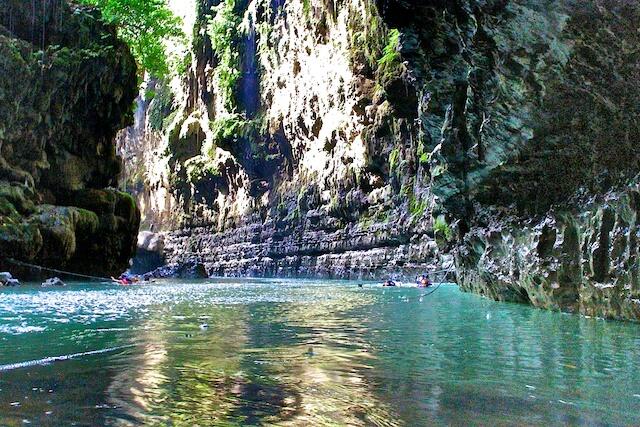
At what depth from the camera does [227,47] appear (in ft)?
178

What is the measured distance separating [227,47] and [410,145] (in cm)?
2729

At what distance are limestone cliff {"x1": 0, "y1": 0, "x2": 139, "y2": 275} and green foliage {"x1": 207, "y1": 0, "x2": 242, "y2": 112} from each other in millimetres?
20138

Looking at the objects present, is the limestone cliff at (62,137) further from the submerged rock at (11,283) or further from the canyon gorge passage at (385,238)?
the submerged rock at (11,283)

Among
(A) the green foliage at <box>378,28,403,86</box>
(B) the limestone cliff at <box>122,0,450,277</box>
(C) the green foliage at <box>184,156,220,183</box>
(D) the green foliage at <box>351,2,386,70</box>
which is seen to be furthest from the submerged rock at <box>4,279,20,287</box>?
(C) the green foliage at <box>184,156,220,183</box>

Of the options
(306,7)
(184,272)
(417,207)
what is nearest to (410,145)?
(417,207)

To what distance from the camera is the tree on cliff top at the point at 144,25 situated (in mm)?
30975

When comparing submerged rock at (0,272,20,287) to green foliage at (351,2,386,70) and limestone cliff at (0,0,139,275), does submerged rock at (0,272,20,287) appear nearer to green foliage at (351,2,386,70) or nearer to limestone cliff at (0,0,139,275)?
limestone cliff at (0,0,139,275)

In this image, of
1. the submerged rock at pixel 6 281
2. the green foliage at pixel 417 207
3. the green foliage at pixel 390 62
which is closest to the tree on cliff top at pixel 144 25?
the green foliage at pixel 390 62

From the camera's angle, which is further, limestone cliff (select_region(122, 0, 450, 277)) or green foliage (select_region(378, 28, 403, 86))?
limestone cliff (select_region(122, 0, 450, 277))

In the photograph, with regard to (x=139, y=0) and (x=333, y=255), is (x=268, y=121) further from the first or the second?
(x=139, y=0)

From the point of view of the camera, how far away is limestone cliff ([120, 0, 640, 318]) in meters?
8.97

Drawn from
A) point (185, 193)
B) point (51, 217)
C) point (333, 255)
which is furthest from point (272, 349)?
point (185, 193)

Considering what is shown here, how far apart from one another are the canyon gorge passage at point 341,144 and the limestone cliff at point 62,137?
100 mm

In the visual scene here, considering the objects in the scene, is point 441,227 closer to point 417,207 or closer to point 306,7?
point 417,207
